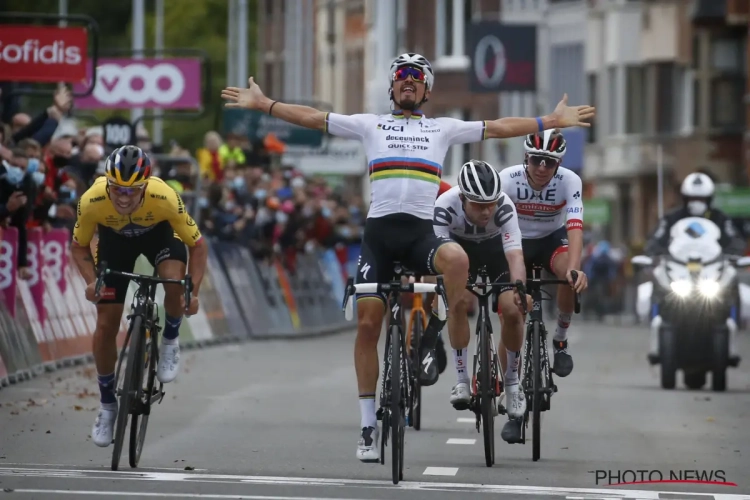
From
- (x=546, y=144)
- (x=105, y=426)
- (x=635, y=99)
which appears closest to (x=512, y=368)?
(x=546, y=144)

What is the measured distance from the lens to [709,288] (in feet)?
67.9

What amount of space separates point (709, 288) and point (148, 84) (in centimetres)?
901

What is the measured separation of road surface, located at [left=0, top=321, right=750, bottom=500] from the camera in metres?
11.3

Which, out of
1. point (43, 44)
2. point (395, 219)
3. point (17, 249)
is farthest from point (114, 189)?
point (43, 44)

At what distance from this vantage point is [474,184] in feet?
41.7

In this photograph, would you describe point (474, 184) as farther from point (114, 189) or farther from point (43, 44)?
point (43, 44)

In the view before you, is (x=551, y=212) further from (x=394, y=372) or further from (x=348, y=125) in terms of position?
(x=394, y=372)

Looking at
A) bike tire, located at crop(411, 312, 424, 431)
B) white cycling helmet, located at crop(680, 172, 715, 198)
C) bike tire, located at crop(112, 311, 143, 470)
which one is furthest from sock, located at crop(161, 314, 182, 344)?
white cycling helmet, located at crop(680, 172, 715, 198)

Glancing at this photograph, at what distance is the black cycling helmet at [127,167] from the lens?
12117mm

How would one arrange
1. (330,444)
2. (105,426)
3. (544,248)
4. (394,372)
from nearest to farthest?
1. (394,372)
2. (105,426)
3. (330,444)
4. (544,248)

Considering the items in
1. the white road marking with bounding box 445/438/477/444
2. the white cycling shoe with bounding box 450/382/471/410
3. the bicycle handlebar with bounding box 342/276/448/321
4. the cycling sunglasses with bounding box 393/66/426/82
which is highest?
the cycling sunglasses with bounding box 393/66/426/82

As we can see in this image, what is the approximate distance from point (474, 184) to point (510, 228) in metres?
0.56

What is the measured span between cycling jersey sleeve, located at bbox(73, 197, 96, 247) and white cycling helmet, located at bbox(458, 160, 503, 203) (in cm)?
218

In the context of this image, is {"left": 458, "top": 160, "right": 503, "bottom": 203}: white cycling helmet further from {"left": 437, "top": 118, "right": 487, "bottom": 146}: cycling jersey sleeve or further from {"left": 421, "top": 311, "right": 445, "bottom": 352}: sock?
{"left": 421, "top": 311, "right": 445, "bottom": 352}: sock
